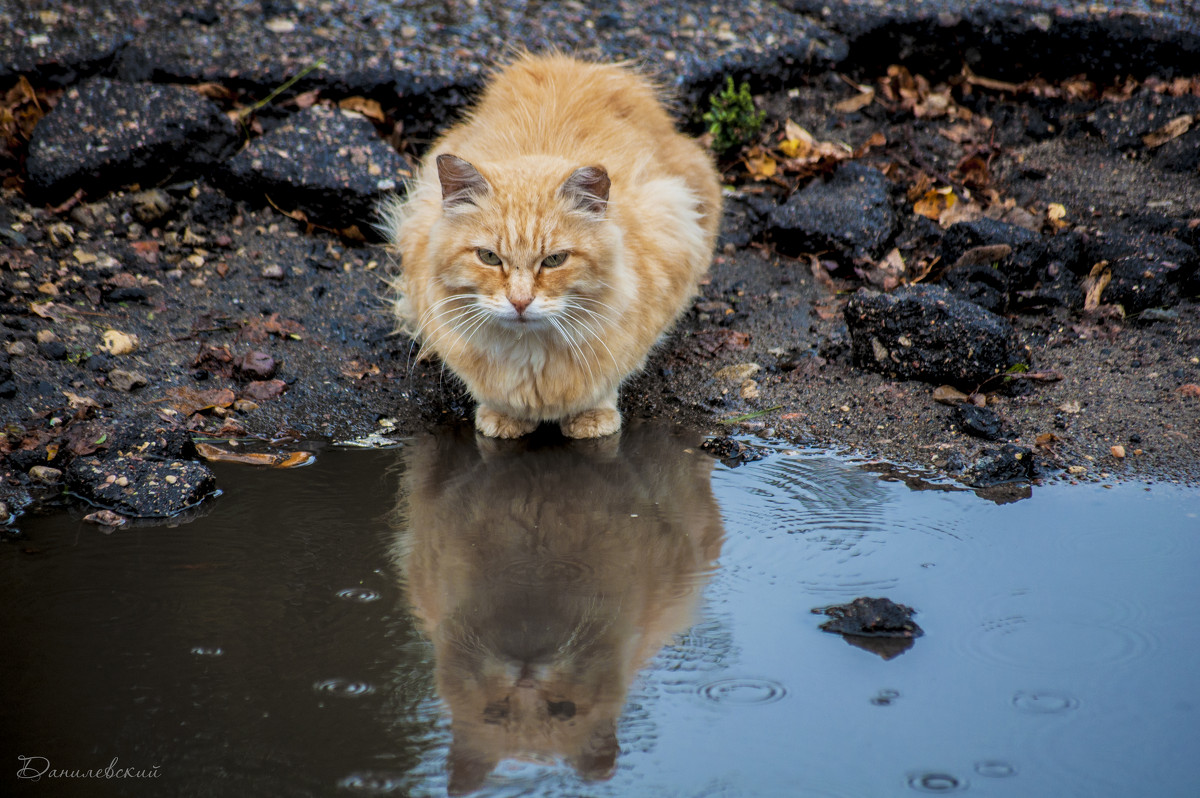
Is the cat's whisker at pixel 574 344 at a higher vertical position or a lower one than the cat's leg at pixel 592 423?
higher

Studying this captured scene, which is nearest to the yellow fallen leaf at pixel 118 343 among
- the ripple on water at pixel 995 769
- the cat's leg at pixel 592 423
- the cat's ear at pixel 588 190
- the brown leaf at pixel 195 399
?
the brown leaf at pixel 195 399

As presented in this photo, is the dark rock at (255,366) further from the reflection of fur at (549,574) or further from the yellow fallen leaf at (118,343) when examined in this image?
the reflection of fur at (549,574)

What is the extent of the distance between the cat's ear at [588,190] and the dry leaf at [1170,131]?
3584 millimetres

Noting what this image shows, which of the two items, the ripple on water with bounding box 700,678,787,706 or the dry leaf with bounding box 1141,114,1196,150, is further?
the dry leaf with bounding box 1141,114,1196,150

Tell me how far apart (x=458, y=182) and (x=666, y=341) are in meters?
1.47

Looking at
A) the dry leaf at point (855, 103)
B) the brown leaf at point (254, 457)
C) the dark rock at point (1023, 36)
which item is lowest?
the brown leaf at point (254, 457)

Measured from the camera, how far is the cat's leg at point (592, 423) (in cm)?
352

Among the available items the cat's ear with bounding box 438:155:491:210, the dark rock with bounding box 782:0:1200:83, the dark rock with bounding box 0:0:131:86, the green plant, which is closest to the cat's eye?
the cat's ear with bounding box 438:155:491:210

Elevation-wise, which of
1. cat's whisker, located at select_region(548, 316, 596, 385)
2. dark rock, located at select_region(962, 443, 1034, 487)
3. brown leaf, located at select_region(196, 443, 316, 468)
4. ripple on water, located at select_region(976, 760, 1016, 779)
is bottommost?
brown leaf, located at select_region(196, 443, 316, 468)

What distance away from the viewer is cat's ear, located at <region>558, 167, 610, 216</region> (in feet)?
9.81

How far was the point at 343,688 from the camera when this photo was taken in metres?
2.08

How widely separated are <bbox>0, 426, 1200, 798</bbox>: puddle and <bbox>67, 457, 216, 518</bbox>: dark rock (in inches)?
3.8

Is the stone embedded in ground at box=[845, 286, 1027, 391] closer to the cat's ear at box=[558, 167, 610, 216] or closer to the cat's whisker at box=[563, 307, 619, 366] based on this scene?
the cat's whisker at box=[563, 307, 619, 366]

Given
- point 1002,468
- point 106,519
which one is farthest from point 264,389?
point 1002,468
